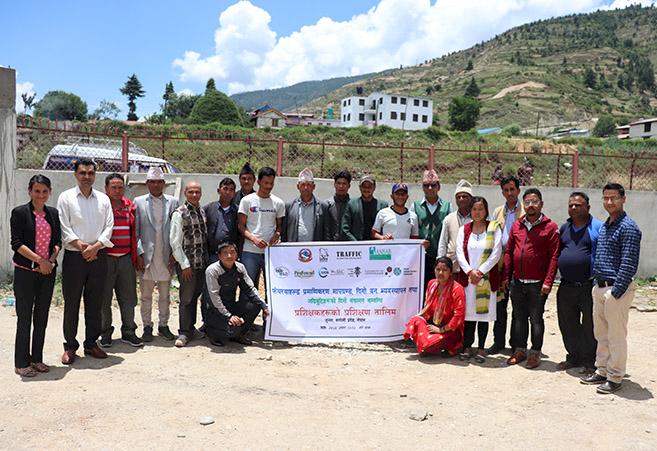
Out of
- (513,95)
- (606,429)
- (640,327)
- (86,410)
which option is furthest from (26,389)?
(513,95)

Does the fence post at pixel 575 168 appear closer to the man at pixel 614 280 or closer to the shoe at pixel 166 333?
the man at pixel 614 280

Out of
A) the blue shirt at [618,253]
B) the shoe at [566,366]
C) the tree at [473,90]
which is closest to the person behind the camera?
the blue shirt at [618,253]

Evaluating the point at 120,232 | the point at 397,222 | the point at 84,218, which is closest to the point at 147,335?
the point at 120,232

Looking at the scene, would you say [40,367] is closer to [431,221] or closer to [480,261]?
[431,221]

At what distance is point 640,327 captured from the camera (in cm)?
757

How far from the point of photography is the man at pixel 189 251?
575cm

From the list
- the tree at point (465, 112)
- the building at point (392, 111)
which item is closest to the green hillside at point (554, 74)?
the building at point (392, 111)

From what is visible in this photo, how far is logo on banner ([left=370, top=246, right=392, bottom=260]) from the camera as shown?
6.01 m

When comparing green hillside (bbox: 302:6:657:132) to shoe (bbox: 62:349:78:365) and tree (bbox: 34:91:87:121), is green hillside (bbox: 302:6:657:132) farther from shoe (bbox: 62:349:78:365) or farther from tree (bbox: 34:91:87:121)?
shoe (bbox: 62:349:78:365)

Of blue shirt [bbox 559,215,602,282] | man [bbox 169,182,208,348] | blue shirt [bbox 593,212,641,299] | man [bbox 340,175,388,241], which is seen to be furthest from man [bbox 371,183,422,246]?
man [bbox 169,182,208,348]

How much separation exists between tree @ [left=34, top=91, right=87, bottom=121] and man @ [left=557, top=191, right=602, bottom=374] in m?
65.2

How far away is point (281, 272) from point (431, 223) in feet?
6.05

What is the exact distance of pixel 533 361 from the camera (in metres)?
5.38

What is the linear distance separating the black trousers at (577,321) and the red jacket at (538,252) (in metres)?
0.21
